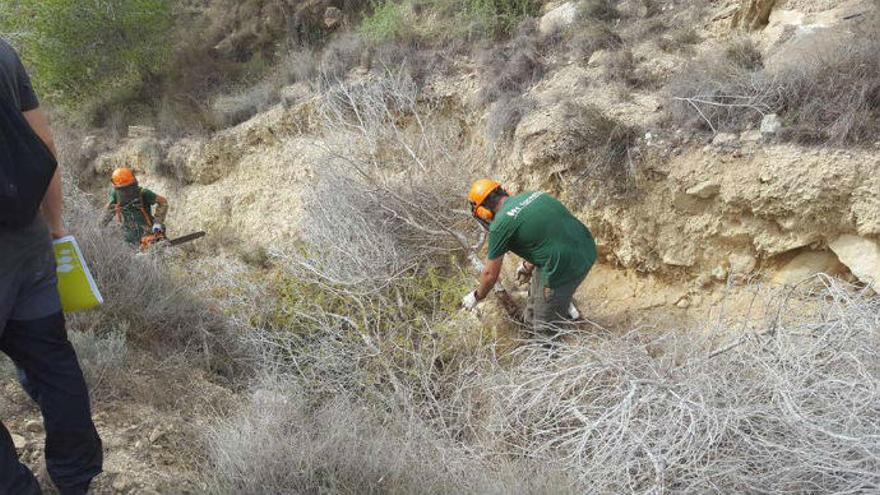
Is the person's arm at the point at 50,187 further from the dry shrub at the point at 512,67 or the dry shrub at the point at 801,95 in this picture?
the dry shrub at the point at 512,67

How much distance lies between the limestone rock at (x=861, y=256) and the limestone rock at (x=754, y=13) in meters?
2.48

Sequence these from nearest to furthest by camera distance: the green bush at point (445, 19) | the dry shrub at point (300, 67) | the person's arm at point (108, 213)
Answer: the person's arm at point (108, 213) → the green bush at point (445, 19) → the dry shrub at point (300, 67)

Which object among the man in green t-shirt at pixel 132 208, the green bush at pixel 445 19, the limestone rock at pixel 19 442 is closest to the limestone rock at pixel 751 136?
the green bush at pixel 445 19

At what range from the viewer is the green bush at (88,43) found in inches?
354

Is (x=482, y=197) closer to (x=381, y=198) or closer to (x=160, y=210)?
(x=381, y=198)

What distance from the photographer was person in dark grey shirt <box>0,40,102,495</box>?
197 centimetres

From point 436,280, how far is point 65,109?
9033 millimetres

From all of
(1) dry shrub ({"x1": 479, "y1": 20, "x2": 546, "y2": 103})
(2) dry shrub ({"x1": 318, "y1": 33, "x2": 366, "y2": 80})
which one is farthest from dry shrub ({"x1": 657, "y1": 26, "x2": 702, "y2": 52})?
(2) dry shrub ({"x1": 318, "y1": 33, "x2": 366, "y2": 80})

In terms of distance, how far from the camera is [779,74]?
14.1 feet

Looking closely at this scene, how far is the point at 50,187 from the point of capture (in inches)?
87.2

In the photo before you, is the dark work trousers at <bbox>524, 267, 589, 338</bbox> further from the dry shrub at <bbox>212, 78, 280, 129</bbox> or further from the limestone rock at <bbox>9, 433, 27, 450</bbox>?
the dry shrub at <bbox>212, 78, 280, 129</bbox>

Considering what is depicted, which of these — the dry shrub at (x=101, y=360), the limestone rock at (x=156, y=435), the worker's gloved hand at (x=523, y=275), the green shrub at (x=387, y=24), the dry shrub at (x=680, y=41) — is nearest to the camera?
the limestone rock at (x=156, y=435)

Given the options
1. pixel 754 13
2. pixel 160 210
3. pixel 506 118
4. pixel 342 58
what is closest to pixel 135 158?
pixel 160 210

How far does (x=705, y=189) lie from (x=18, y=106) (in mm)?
4136
